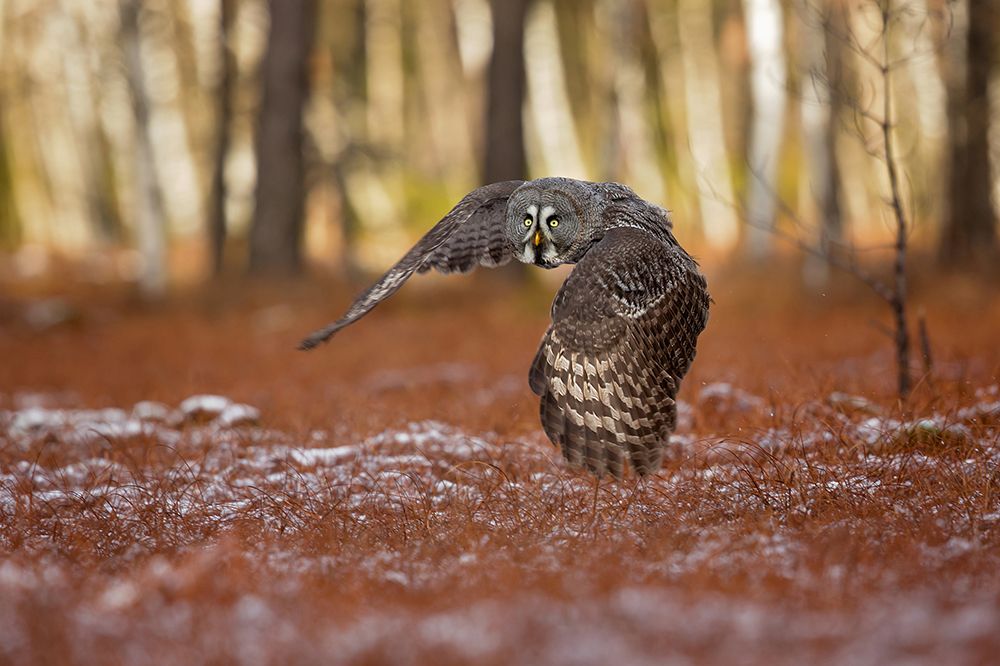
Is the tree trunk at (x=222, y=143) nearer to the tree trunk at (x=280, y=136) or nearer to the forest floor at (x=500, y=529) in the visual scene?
the tree trunk at (x=280, y=136)

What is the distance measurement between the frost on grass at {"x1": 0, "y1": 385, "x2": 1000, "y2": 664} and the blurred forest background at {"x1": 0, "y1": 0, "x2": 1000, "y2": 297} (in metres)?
1.93

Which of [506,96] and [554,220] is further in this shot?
[506,96]

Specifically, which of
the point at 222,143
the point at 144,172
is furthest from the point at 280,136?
the point at 222,143

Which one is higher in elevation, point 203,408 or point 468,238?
point 468,238

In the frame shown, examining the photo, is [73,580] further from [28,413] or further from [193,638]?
[28,413]

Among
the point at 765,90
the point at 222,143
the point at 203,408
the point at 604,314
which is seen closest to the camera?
the point at 604,314

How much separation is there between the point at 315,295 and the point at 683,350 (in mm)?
10742

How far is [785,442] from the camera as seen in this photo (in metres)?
4.90

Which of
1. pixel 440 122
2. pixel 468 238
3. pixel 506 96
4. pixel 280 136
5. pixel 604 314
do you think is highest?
pixel 440 122

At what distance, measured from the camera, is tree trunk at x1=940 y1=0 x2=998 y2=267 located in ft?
39.8

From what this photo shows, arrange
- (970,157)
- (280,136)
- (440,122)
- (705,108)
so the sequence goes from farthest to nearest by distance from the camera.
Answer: (440,122) → (705,108) → (280,136) → (970,157)

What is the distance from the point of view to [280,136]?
15.2 meters

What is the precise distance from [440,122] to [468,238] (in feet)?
107

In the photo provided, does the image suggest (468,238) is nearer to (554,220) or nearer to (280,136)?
(554,220)
